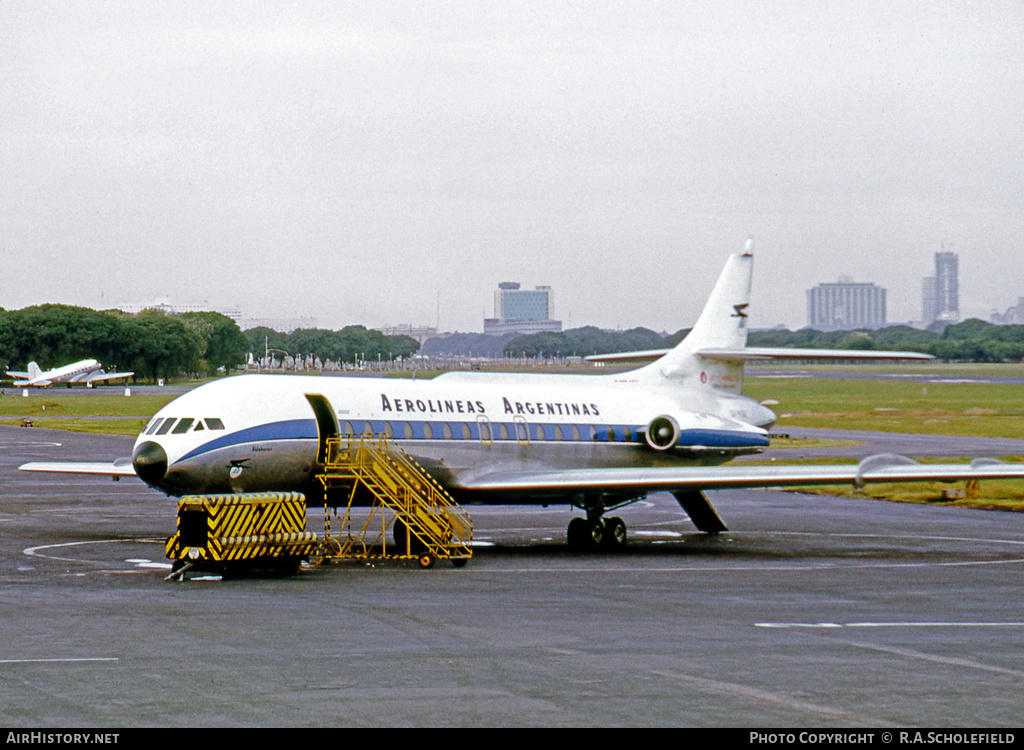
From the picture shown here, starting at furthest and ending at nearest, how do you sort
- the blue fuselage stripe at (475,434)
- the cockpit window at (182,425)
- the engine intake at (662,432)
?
the engine intake at (662,432) → the blue fuselage stripe at (475,434) → the cockpit window at (182,425)

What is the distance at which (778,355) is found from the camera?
35.3 metres

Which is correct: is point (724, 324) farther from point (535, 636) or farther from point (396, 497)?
point (535, 636)

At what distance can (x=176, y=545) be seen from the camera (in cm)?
2570

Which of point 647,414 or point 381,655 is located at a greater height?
point 647,414

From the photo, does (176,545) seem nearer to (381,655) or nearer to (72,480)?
(381,655)

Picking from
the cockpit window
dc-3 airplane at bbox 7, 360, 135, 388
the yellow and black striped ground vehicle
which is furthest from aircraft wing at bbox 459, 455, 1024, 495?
dc-3 airplane at bbox 7, 360, 135, 388

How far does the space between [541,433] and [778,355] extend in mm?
6953

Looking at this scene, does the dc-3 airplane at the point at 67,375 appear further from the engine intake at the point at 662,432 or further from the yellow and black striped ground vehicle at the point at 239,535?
the yellow and black striped ground vehicle at the point at 239,535

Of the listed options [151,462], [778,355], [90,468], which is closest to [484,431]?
[151,462]

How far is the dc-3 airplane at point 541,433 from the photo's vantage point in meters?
28.5

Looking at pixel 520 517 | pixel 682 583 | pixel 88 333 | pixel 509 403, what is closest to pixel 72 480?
pixel 520 517

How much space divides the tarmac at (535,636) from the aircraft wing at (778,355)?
4.74 m

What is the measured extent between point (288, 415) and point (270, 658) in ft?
43.3

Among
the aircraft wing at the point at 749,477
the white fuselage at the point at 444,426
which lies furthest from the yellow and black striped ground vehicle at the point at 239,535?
the aircraft wing at the point at 749,477
